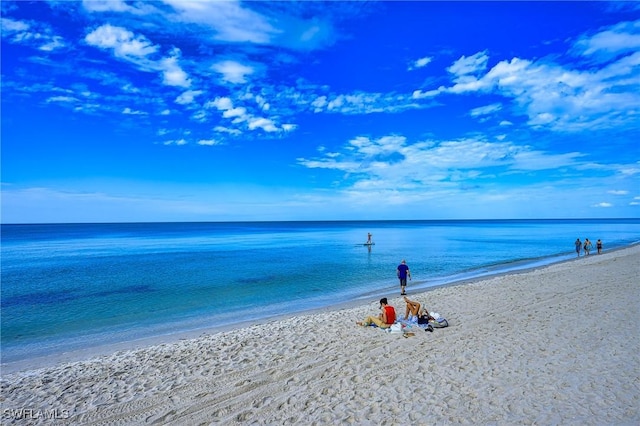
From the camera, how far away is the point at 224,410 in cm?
733

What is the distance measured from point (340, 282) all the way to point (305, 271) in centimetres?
622

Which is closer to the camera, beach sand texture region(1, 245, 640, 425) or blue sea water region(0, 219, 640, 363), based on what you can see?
beach sand texture region(1, 245, 640, 425)

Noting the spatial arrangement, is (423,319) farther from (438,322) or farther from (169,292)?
(169,292)

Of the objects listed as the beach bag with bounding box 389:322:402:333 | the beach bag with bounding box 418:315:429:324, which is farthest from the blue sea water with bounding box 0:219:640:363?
the beach bag with bounding box 418:315:429:324

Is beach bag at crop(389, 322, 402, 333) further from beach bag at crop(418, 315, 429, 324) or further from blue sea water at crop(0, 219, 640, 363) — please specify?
blue sea water at crop(0, 219, 640, 363)

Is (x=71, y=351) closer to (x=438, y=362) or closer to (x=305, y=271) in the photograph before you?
(x=438, y=362)

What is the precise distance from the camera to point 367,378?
8461mm

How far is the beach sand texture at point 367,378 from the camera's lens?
6.99 metres

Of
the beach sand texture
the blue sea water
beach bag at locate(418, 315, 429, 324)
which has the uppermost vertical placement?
beach bag at locate(418, 315, 429, 324)

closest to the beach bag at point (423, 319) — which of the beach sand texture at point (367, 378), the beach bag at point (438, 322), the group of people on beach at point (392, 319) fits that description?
the group of people on beach at point (392, 319)

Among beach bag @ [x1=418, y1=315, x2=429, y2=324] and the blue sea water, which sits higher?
beach bag @ [x1=418, y1=315, x2=429, y2=324]

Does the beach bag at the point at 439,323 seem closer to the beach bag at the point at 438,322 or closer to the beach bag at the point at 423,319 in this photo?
the beach bag at the point at 438,322

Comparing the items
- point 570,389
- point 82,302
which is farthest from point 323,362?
point 82,302

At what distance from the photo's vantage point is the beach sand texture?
22.9ft
